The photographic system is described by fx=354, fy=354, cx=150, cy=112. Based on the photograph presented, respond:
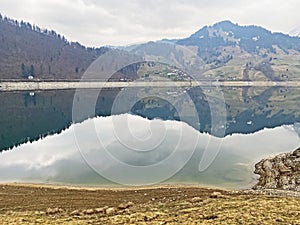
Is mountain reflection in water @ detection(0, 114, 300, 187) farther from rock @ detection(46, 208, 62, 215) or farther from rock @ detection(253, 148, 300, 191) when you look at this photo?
rock @ detection(46, 208, 62, 215)

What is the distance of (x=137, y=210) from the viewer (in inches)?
816

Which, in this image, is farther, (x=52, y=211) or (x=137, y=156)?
(x=137, y=156)

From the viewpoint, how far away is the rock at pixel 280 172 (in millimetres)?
33719

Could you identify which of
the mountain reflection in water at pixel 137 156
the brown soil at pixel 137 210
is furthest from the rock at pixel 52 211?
the mountain reflection in water at pixel 137 156

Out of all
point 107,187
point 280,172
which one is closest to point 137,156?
point 107,187

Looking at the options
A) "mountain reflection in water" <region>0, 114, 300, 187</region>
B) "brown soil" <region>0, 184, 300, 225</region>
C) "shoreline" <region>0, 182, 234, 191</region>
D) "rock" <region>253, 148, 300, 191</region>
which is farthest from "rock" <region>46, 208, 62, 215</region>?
"rock" <region>253, 148, 300, 191</region>

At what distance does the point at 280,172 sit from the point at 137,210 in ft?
78.1

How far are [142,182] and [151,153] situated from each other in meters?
13.1

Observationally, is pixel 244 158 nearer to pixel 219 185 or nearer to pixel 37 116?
pixel 219 185

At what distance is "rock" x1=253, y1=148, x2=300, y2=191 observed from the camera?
1328 inches

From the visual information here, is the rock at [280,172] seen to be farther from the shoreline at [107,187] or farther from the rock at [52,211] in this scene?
the rock at [52,211]

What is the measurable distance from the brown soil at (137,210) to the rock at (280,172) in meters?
11.0

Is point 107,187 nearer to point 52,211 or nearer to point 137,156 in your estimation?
point 137,156

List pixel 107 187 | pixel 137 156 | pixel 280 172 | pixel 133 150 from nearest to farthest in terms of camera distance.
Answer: pixel 107 187 < pixel 280 172 < pixel 137 156 < pixel 133 150
